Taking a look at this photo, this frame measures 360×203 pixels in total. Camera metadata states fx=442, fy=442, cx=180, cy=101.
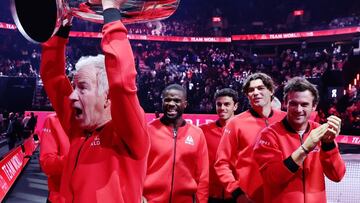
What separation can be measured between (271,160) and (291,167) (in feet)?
0.66

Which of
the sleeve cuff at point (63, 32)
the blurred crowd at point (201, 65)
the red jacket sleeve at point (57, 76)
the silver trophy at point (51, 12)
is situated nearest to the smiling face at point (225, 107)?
the red jacket sleeve at point (57, 76)

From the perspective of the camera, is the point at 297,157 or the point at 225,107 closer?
the point at 297,157

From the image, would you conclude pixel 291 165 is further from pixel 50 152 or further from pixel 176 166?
pixel 50 152

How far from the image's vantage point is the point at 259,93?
153 inches

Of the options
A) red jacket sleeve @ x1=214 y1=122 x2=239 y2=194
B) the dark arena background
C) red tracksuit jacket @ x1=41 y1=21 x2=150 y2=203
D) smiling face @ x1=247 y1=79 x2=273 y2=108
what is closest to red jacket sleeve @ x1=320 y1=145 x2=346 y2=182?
red jacket sleeve @ x1=214 y1=122 x2=239 y2=194

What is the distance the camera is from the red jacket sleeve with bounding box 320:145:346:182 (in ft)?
8.81

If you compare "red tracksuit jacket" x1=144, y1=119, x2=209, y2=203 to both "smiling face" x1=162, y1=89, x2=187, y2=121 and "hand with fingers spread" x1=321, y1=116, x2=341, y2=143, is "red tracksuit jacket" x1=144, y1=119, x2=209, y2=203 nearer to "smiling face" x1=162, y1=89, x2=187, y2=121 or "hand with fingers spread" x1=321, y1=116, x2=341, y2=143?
"smiling face" x1=162, y1=89, x2=187, y2=121

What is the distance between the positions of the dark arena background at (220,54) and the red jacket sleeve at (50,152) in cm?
721

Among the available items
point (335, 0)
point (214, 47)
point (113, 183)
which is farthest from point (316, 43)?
point (113, 183)

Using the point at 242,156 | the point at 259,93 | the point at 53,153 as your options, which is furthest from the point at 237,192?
the point at 53,153

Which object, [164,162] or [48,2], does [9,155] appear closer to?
[164,162]

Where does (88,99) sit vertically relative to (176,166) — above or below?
above

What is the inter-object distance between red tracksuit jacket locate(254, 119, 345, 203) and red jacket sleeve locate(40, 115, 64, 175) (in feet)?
4.84

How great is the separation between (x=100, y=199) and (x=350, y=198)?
12.3 feet
